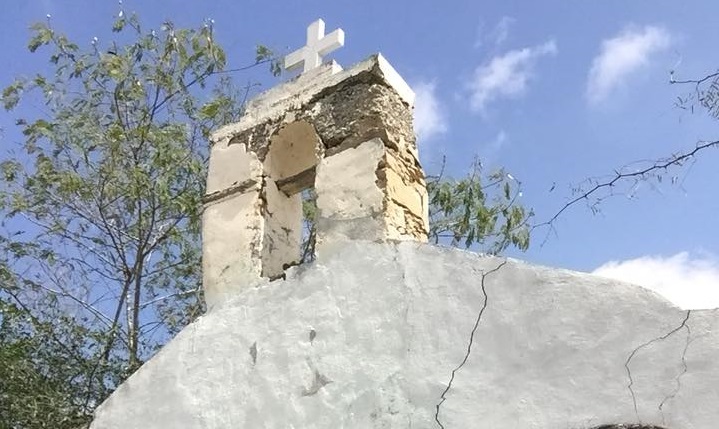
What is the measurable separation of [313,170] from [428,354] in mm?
1210

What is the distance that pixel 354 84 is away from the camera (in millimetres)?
3480

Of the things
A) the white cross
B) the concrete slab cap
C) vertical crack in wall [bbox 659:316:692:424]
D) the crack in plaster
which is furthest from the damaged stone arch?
vertical crack in wall [bbox 659:316:692:424]

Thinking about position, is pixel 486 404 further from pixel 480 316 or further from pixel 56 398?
pixel 56 398

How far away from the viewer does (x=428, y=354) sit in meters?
2.73

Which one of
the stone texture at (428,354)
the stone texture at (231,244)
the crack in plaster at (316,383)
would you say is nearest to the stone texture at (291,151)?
the stone texture at (231,244)

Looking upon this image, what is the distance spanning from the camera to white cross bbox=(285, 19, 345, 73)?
376cm

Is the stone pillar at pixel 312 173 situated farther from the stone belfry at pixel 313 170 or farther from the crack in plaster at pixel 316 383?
the crack in plaster at pixel 316 383

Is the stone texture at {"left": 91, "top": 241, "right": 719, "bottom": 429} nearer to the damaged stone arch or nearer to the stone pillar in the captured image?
the stone pillar

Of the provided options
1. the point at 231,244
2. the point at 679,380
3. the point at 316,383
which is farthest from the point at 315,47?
the point at 679,380

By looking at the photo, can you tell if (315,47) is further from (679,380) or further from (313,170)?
(679,380)

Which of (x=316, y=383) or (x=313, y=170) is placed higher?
(x=313, y=170)

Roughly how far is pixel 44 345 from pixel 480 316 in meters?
5.44

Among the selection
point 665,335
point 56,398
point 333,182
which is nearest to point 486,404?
point 665,335

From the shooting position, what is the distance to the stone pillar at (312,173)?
3.26 m
